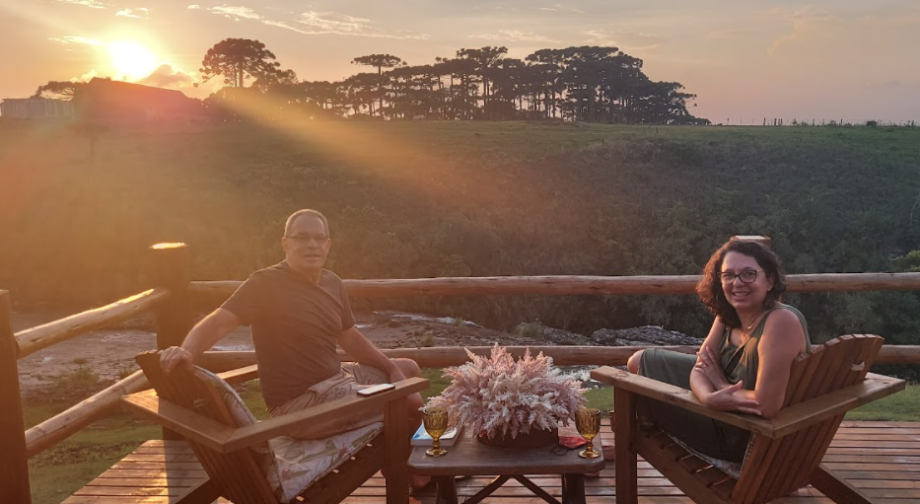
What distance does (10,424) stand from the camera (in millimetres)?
2691

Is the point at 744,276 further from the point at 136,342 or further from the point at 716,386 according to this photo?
the point at 136,342

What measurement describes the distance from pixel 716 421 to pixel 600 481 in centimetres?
96

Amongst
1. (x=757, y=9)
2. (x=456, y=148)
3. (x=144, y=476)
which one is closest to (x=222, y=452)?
(x=144, y=476)

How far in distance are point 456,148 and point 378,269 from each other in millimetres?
17328

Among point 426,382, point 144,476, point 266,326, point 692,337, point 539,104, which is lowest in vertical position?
point 692,337

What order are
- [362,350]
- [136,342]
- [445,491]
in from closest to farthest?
[445,491] < [362,350] < [136,342]

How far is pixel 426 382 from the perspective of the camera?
2838mm

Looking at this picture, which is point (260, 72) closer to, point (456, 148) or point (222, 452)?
point (456, 148)

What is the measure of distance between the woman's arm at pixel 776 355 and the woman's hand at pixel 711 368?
10.5 inches

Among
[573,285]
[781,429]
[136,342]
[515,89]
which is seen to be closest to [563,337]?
[136,342]

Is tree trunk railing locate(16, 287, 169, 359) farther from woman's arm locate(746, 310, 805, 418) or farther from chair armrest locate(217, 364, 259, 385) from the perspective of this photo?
woman's arm locate(746, 310, 805, 418)

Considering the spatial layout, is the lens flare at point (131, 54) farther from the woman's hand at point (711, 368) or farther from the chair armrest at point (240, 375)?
the woman's hand at point (711, 368)

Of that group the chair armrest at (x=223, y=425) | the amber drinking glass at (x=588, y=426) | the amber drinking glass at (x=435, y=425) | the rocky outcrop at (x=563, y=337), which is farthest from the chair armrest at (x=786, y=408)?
the rocky outcrop at (x=563, y=337)

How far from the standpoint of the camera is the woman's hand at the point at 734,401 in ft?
7.49
